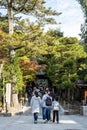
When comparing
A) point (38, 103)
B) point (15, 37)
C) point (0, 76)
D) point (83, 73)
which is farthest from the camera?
point (83, 73)

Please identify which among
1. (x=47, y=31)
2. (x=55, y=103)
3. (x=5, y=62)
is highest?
(x=47, y=31)

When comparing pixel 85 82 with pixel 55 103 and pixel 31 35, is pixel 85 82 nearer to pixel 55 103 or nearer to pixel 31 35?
pixel 31 35

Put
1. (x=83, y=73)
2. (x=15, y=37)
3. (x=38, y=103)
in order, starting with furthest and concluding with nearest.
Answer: (x=83, y=73), (x=15, y=37), (x=38, y=103)

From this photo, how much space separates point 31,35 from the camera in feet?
107

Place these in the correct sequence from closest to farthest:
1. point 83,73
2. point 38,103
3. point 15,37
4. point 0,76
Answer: point 38,103
point 15,37
point 0,76
point 83,73

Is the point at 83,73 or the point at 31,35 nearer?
the point at 31,35

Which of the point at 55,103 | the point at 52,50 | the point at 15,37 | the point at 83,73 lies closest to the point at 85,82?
the point at 83,73

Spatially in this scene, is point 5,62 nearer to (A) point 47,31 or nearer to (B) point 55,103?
(A) point 47,31

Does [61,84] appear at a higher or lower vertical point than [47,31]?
lower

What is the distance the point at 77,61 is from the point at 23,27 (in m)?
15.4

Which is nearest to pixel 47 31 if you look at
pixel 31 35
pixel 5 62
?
pixel 31 35

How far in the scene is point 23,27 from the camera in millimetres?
33594

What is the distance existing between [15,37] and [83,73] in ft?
51.5

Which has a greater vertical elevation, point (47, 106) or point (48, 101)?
point (48, 101)
